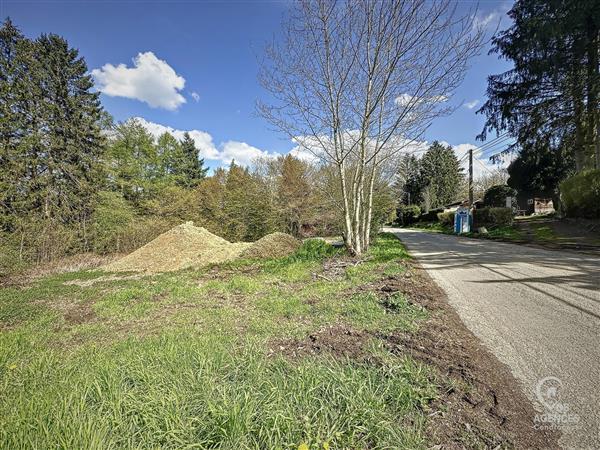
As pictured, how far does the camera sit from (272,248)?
11.0 metres

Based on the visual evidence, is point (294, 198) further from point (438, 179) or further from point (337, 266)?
point (438, 179)

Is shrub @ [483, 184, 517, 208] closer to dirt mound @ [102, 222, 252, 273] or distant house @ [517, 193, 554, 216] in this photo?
distant house @ [517, 193, 554, 216]

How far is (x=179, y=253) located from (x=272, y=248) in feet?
12.4

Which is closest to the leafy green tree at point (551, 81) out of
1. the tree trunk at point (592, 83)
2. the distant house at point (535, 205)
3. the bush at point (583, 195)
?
the tree trunk at point (592, 83)

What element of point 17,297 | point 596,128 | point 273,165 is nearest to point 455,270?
point 17,297

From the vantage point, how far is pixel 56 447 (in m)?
1.33

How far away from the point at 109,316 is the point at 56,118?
678 inches

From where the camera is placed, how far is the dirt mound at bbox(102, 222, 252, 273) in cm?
976

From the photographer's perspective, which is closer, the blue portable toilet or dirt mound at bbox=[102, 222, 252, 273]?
dirt mound at bbox=[102, 222, 252, 273]

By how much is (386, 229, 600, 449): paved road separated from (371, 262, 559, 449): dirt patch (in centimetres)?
13

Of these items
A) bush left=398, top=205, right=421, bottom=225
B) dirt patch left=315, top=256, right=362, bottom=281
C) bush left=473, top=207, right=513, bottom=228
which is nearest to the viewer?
dirt patch left=315, top=256, right=362, bottom=281

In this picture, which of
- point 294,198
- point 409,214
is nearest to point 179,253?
point 294,198

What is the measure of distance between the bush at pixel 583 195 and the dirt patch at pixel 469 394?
14.1 metres

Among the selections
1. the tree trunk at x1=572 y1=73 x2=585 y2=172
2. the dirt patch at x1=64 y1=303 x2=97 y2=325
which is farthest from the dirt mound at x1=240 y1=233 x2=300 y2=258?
the tree trunk at x1=572 y1=73 x2=585 y2=172
